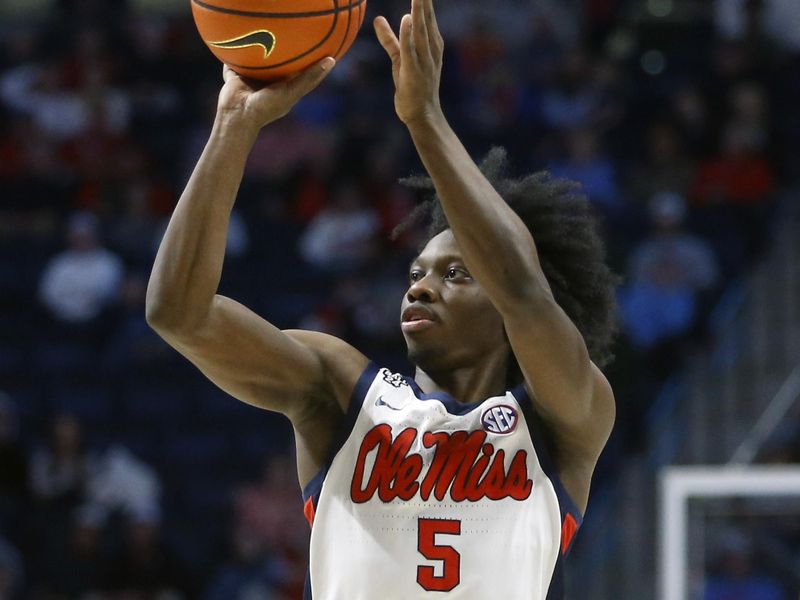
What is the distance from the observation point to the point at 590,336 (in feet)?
12.8

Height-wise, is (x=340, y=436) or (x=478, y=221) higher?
(x=478, y=221)

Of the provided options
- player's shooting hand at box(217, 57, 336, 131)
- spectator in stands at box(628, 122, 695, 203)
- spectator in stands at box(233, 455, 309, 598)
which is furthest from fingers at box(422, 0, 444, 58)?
spectator in stands at box(628, 122, 695, 203)

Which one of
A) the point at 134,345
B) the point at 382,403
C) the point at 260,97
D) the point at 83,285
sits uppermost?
the point at 83,285

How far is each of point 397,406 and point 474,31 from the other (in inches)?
365

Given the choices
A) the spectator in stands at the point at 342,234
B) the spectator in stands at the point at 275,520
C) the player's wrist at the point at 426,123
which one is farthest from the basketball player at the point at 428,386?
the spectator in stands at the point at 342,234

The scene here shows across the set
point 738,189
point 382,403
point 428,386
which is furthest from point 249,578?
point 382,403

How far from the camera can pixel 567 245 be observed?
3.84 meters

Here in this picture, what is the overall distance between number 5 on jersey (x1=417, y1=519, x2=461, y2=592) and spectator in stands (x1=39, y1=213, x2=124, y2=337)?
746 cm

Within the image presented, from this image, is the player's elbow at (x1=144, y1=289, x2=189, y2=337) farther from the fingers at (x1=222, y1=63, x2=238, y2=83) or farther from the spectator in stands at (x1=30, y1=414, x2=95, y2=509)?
the spectator in stands at (x1=30, y1=414, x2=95, y2=509)

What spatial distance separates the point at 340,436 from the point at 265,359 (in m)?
0.28

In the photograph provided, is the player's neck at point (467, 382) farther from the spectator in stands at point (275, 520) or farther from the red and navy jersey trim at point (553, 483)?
the spectator in stands at point (275, 520)

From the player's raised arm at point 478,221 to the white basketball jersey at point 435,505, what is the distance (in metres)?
0.28

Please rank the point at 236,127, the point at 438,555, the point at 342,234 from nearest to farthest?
the point at 236,127, the point at 438,555, the point at 342,234

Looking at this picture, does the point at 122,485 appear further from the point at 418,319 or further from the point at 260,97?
the point at 260,97
